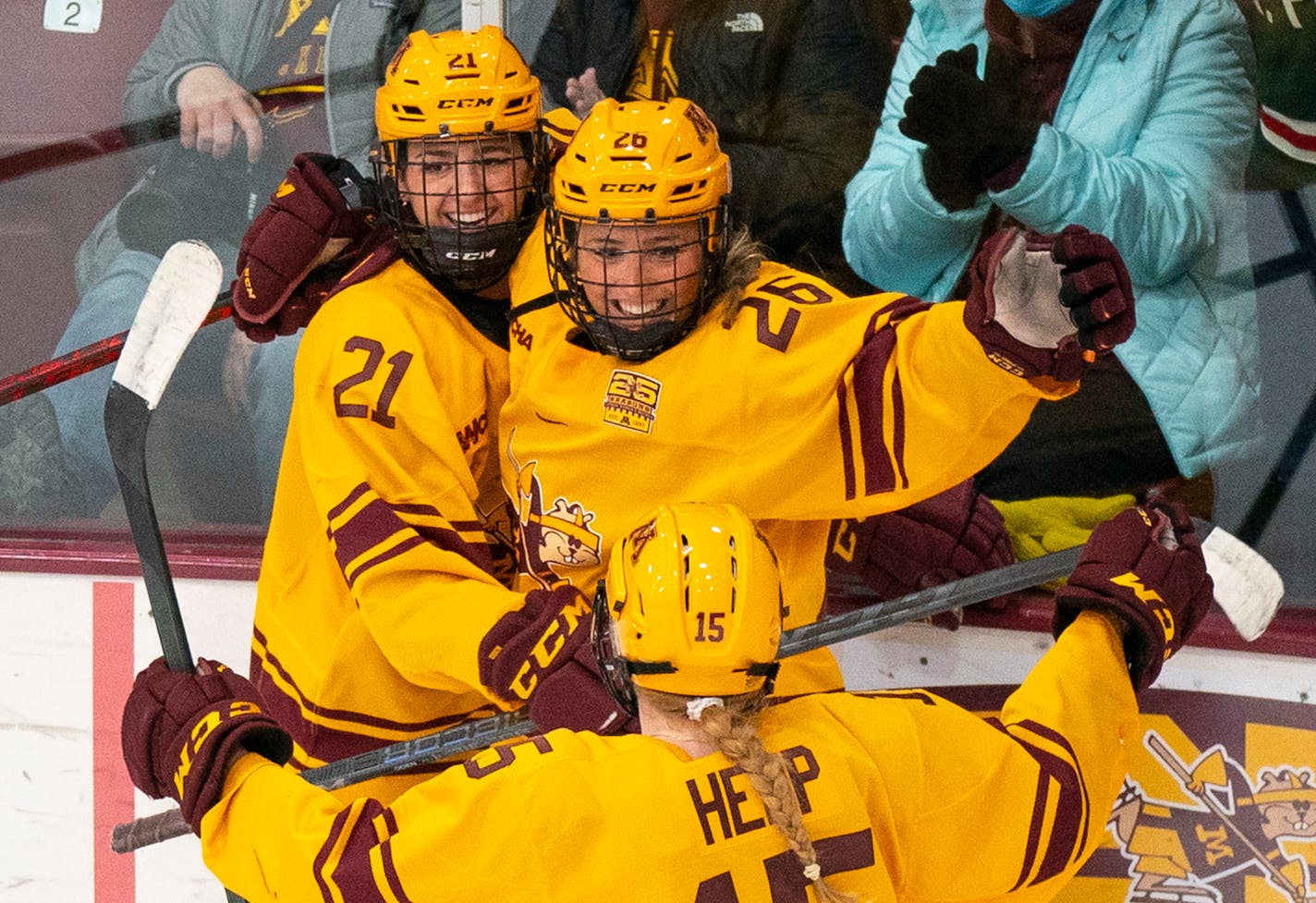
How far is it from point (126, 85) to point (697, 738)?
229 centimetres

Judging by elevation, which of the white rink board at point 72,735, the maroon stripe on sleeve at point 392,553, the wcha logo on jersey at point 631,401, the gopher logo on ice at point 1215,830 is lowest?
the white rink board at point 72,735

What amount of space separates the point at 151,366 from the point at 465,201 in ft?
1.36

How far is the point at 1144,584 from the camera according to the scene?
1687mm

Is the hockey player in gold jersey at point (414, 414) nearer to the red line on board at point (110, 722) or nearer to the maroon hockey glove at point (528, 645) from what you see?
the maroon hockey glove at point (528, 645)

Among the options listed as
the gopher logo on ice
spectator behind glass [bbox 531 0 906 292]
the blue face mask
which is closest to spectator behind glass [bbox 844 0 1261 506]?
the blue face mask

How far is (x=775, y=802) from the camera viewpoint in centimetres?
137

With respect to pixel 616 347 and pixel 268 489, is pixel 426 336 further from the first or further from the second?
pixel 268 489

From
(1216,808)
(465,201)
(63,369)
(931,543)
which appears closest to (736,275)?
(465,201)

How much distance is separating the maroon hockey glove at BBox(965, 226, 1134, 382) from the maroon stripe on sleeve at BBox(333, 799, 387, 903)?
0.73 m

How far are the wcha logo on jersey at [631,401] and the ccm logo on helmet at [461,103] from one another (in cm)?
37

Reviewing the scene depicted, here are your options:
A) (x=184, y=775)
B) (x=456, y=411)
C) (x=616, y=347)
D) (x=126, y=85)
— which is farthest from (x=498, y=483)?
(x=126, y=85)

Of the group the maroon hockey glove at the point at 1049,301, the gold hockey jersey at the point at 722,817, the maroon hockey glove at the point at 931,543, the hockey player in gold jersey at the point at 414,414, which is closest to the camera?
the gold hockey jersey at the point at 722,817

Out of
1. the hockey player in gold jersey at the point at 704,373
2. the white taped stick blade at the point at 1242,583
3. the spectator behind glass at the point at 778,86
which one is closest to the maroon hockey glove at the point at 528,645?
the hockey player in gold jersey at the point at 704,373

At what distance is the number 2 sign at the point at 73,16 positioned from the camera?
326cm
